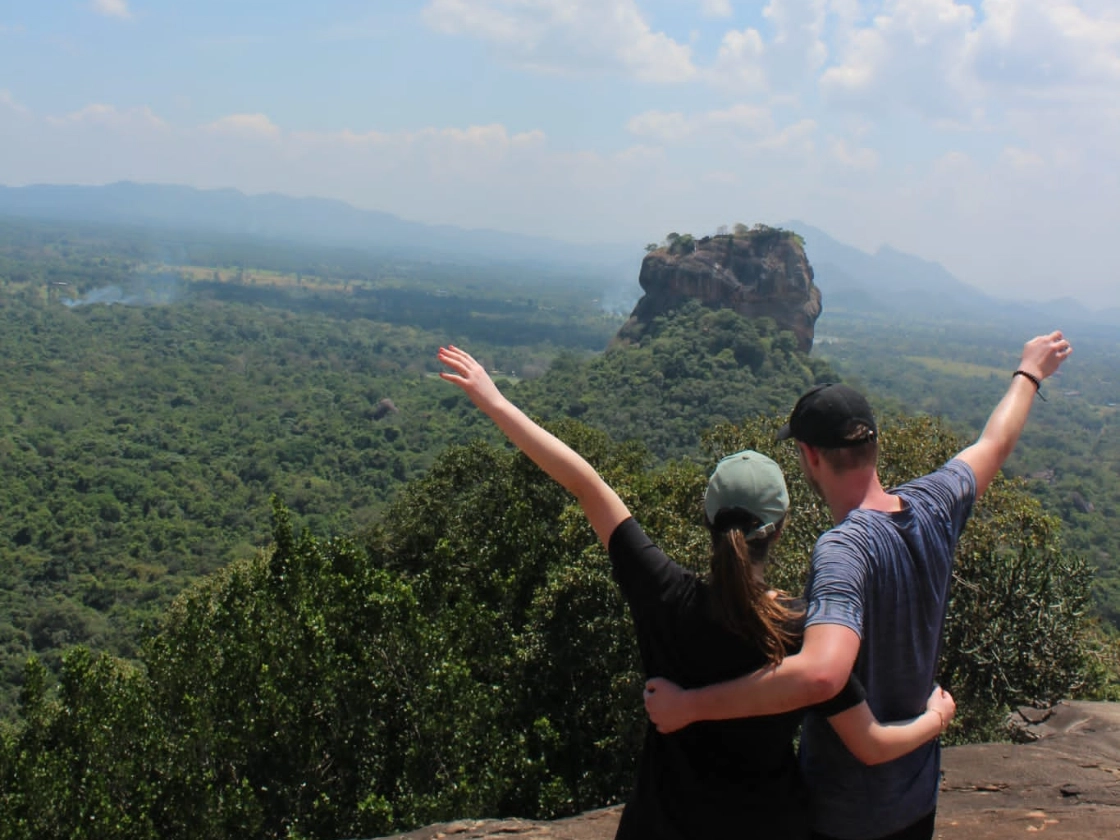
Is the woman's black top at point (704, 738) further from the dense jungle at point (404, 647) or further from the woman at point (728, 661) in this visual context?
the dense jungle at point (404, 647)

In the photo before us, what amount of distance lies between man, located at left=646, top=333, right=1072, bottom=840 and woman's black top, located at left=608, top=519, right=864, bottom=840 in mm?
74

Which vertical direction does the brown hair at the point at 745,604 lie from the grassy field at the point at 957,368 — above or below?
above

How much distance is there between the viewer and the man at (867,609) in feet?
6.98

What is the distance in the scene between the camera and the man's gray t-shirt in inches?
87.1

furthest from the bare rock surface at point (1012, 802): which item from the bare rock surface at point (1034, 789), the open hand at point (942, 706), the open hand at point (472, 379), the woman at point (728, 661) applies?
the open hand at point (472, 379)

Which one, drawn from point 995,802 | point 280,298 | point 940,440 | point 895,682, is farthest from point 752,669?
point 280,298

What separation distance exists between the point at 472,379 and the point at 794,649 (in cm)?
129

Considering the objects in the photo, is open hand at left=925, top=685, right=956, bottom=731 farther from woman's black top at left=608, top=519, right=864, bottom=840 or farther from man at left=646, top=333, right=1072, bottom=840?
woman's black top at left=608, top=519, right=864, bottom=840

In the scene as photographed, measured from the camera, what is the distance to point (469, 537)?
48.3 ft

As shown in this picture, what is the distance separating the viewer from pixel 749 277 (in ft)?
223

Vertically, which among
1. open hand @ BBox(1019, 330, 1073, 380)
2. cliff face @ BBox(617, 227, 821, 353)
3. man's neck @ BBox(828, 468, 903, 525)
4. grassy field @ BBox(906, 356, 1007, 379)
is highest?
cliff face @ BBox(617, 227, 821, 353)

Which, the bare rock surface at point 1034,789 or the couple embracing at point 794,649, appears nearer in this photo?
the couple embracing at point 794,649

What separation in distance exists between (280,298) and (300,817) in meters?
172

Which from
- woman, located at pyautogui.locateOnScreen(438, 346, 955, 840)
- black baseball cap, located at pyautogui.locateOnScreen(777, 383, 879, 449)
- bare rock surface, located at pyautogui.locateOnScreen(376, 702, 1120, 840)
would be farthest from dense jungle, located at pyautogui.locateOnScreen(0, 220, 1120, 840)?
black baseball cap, located at pyautogui.locateOnScreen(777, 383, 879, 449)
